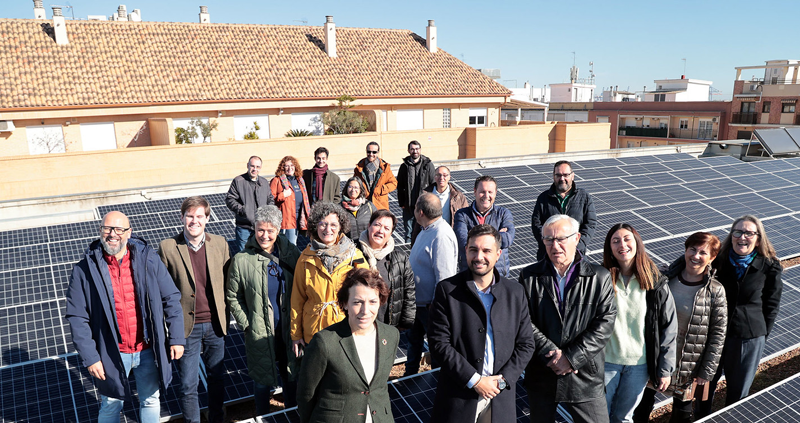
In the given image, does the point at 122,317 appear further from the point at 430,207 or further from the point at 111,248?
the point at 430,207

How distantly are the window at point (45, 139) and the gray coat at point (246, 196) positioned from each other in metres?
19.2

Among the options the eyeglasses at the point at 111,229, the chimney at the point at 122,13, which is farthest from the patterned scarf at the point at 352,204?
the chimney at the point at 122,13

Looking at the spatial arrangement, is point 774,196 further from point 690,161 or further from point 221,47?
point 221,47

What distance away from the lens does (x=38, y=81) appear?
21984 mm

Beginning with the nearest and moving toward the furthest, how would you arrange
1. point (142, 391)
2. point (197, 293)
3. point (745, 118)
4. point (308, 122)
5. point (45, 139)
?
1. point (142, 391)
2. point (197, 293)
3. point (45, 139)
4. point (308, 122)
5. point (745, 118)

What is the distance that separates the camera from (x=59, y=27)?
23562 mm

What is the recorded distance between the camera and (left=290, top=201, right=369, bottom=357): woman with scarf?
4066 millimetres

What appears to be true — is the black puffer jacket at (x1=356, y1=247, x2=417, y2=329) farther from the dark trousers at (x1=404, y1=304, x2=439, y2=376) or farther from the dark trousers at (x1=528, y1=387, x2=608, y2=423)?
the dark trousers at (x1=528, y1=387, x2=608, y2=423)

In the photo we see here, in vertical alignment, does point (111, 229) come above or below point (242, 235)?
above

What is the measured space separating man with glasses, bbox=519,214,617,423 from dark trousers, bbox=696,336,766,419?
1706 millimetres

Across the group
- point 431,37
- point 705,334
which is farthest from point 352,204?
point 431,37

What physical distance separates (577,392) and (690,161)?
41.2ft

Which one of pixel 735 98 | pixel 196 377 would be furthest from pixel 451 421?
pixel 735 98

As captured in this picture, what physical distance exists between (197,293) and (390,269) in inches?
67.1
